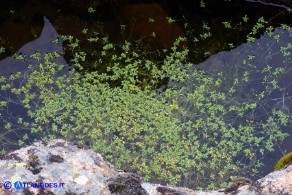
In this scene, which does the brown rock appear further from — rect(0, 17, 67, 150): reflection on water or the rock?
A: the rock

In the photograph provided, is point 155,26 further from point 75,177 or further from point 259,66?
point 75,177

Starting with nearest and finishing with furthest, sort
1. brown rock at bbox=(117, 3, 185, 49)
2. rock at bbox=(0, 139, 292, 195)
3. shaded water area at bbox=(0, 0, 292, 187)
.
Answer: rock at bbox=(0, 139, 292, 195) < shaded water area at bbox=(0, 0, 292, 187) < brown rock at bbox=(117, 3, 185, 49)

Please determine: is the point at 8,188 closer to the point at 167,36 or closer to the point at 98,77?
the point at 98,77

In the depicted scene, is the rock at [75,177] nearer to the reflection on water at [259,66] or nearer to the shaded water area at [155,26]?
the reflection on water at [259,66]

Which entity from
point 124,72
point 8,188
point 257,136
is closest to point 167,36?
point 124,72

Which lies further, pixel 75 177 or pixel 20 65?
pixel 20 65

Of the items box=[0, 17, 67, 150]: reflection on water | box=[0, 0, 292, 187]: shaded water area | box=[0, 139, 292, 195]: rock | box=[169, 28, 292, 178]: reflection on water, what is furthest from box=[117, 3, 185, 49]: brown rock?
box=[0, 139, 292, 195]: rock

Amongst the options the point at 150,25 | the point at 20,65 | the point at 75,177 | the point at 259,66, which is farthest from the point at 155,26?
the point at 75,177
